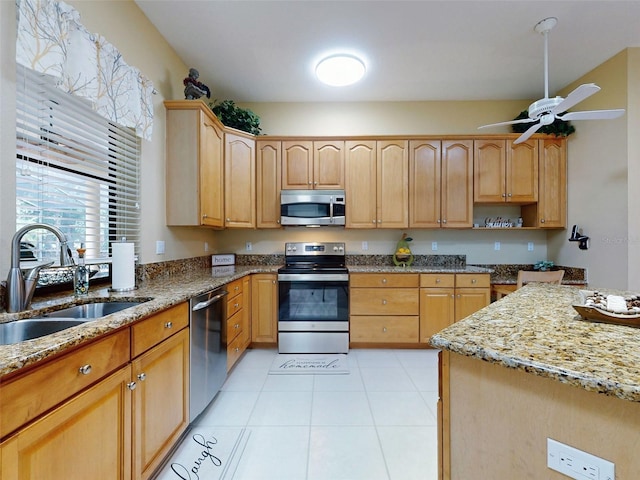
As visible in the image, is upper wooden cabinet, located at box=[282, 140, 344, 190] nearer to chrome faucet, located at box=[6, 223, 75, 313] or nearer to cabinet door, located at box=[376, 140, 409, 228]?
cabinet door, located at box=[376, 140, 409, 228]

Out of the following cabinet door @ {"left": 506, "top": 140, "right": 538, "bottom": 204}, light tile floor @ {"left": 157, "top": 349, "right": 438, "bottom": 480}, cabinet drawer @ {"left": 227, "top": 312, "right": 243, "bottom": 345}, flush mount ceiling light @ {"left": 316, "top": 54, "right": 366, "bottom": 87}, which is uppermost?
flush mount ceiling light @ {"left": 316, "top": 54, "right": 366, "bottom": 87}

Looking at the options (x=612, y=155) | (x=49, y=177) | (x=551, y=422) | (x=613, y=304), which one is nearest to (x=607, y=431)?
(x=551, y=422)

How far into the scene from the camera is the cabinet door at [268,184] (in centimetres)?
325

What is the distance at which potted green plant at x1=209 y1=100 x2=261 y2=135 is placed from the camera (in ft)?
9.90

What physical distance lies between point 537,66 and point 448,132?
0.97 meters

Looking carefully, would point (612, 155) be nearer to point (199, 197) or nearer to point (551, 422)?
point (551, 422)

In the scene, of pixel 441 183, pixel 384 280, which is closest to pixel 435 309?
pixel 384 280

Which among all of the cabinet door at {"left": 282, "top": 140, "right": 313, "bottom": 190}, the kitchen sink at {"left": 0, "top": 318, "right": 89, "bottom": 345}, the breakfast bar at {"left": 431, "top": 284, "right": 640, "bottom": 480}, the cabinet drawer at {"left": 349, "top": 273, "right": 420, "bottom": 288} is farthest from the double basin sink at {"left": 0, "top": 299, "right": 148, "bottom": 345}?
the cabinet door at {"left": 282, "top": 140, "right": 313, "bottom": 190}

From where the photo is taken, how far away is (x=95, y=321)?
41.9 inches

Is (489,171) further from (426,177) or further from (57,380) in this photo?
(57,380)

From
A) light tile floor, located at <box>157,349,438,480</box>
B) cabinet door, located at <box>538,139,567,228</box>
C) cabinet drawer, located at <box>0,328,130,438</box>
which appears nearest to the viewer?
cabinet drawer, located at <box>0,328,130,438</box>

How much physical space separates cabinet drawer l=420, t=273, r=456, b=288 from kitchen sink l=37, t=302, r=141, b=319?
2549mm

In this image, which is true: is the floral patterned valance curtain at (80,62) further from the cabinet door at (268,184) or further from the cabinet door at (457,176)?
the cabinet door at (457,176)

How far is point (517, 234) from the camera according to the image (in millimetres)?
3457
